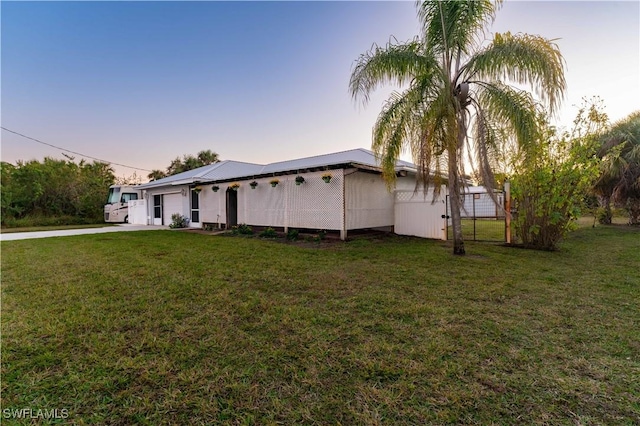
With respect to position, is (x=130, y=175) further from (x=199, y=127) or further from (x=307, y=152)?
(x=307, y=152)

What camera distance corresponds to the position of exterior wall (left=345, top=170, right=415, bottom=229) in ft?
31.2

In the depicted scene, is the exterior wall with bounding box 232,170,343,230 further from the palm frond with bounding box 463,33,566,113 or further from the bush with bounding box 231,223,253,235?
the palm frond with bounding box 463,33,566,113

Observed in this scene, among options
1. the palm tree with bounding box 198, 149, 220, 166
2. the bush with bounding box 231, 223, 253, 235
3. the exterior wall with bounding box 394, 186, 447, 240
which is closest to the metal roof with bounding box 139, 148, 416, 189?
the exterior wall with bounding box 394, 186, 447, 240

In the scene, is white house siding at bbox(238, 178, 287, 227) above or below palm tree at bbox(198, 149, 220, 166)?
below

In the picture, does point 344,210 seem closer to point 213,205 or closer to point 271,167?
point 213,205

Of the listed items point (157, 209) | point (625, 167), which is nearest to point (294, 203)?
point (157, 209)

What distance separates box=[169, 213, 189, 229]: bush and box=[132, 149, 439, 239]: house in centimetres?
50

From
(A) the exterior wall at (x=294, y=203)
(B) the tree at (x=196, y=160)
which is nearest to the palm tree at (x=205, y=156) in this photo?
(B) the tree at (x=196, y=160)

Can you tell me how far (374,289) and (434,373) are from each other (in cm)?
214

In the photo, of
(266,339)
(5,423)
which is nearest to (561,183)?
(266,339)

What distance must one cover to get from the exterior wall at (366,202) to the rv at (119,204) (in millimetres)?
17263

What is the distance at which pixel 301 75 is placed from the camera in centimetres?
1200

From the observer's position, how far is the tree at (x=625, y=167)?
1281 cm

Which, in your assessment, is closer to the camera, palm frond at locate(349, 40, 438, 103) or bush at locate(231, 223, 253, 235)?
palm frond at locate(349, 40, 438, 103)
